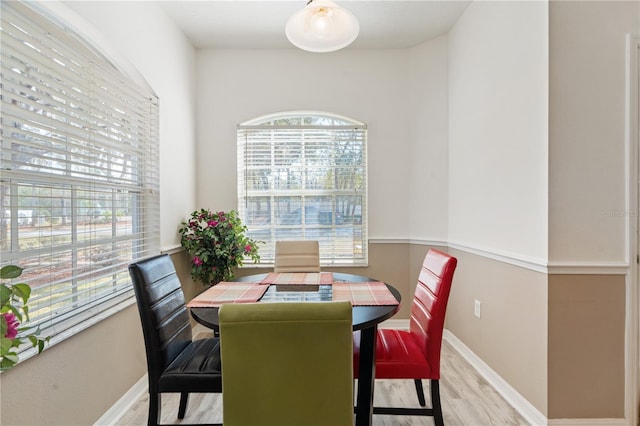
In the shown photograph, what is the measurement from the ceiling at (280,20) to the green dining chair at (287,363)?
2.46 m

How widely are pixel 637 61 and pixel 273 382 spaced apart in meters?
2.36

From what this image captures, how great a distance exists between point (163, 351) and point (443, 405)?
1.64 m

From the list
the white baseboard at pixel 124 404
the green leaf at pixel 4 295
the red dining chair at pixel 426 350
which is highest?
the green leaf at pixel 4 295

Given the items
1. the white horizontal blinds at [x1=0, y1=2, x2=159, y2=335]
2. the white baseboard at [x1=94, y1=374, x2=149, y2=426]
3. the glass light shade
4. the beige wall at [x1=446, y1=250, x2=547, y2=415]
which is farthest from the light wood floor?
the glass light shade

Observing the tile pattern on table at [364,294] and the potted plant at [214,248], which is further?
the potted plant at [214,248]

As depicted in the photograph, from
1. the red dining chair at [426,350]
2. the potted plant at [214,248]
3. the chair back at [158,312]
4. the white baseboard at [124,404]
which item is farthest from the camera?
the potted plant at [214,248]

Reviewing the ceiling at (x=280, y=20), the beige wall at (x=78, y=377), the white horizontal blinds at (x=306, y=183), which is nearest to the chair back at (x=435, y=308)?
the white horizontal blinds at (x=306, y=183)

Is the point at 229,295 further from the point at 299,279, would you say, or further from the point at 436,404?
the point at 436,404

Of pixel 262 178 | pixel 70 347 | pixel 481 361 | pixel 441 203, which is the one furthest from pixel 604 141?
pixel 70 347

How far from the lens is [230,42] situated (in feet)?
10.2

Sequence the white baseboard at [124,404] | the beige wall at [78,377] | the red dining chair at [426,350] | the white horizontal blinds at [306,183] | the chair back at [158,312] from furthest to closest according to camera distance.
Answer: the white horizontal blinds at [306,183] < the white baseboard at [124,404] < the red dining chair at [426,350] < the chair back at [158,312] < the beige wall at [78,377]

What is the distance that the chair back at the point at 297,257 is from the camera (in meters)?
2.52

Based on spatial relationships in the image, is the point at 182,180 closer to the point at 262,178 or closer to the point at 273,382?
the point at 262,178

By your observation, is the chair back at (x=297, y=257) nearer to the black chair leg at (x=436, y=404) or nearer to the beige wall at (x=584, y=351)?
the black chair leg at (x=436, y=404)
